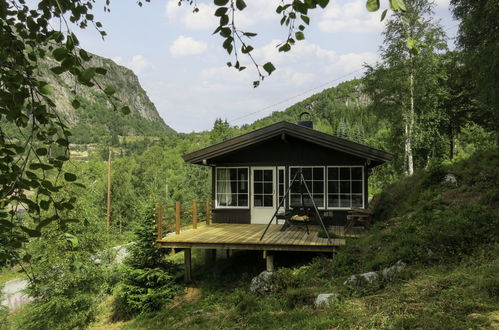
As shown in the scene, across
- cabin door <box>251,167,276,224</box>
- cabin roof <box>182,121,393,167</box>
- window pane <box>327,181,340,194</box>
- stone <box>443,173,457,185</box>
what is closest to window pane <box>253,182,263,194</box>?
cabin door <box>251,167,276,224</box>

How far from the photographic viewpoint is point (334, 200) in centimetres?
956

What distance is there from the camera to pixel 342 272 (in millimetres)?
6227

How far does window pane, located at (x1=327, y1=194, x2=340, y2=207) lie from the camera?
953cm

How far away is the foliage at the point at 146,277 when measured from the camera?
7.43 m

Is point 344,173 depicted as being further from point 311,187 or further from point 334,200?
point 311,187

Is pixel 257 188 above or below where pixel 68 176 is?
Result: below

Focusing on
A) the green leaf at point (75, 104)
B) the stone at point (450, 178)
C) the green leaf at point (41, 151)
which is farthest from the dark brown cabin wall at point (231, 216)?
the green leaf at point (41, 151)

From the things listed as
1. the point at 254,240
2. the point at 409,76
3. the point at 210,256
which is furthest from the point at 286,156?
the point at 409,76

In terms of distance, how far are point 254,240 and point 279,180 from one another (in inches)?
115

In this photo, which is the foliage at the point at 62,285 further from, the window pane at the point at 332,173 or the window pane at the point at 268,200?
the window pane at the point at 332,173

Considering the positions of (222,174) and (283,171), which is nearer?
(283,171)

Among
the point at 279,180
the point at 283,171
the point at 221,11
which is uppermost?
the point at 221,11

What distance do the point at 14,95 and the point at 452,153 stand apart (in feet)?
75.9

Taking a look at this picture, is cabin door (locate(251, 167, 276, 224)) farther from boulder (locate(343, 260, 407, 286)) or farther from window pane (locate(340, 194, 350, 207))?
boulder (locate(343, 260, 407, 286))
